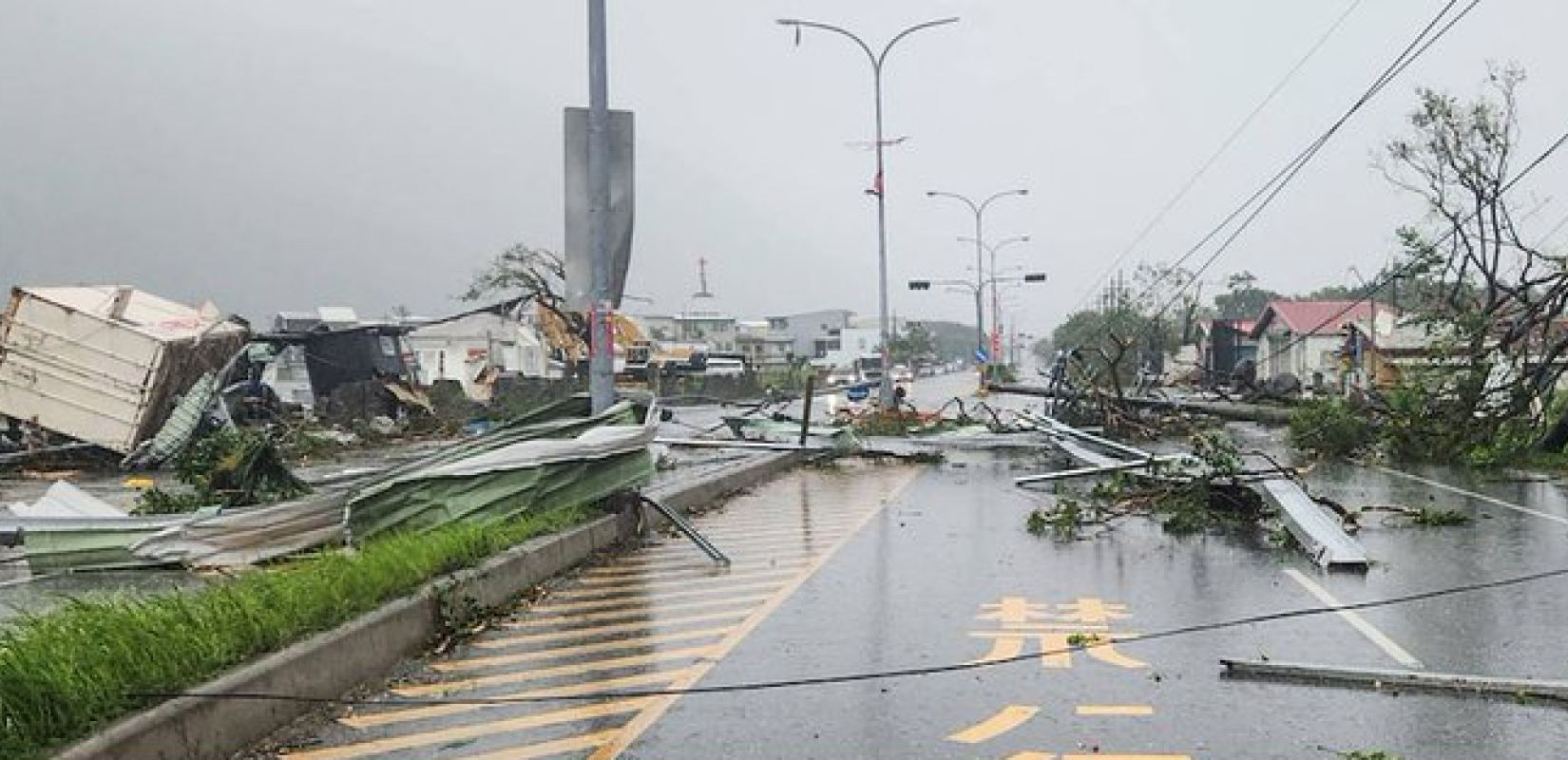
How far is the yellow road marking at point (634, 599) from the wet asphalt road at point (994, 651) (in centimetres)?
4

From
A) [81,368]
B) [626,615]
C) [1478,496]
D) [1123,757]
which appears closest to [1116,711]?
[1123,757]

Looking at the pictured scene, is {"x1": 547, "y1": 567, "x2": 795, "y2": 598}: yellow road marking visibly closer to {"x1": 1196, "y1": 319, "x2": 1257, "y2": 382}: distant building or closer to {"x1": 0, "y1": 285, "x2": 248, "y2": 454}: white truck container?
{"x1": 0, "y1": 285, "x2": 248, "y2": 454}: white truck container

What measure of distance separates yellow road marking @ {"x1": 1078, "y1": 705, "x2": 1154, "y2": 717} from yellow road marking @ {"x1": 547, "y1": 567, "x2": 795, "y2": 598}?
→ 3.94 m

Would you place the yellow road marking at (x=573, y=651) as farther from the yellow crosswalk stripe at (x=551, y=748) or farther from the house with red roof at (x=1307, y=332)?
the house with red roof at (x=1307, y=332)

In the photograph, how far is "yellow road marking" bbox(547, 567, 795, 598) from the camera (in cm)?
884

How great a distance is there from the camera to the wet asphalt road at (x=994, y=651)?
5.26m

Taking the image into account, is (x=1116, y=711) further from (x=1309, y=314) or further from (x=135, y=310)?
(x=1309, y=314)

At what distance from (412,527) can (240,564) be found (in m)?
1.21

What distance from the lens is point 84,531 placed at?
916 centimetres

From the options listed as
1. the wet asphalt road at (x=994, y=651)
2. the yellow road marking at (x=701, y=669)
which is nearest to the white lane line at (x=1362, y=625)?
the wet asphalt road at (x=994, y=651)

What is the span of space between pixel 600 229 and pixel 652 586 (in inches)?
150

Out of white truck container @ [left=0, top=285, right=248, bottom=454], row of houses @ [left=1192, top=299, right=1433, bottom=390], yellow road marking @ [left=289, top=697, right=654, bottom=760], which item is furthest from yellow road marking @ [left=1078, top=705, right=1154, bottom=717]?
row of houses @ [left=1192, top=299, right=1433, bottom=390]

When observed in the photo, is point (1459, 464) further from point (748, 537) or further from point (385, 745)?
point (385, 745)

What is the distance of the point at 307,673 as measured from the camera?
5.71m
